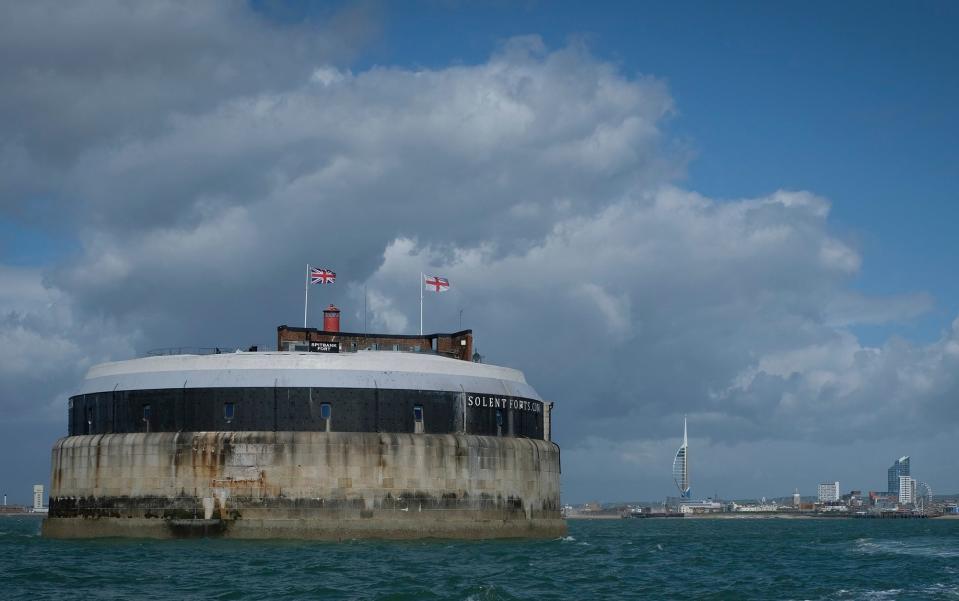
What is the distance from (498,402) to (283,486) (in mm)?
13135

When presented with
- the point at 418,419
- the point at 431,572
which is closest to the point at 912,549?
the point at 418,419

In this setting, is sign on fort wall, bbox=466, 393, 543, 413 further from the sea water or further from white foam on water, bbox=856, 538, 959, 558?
white foam on water, bbox=856, 538, 959, 558

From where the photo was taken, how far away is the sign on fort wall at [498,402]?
219 feet

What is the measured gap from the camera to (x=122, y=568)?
157 ft

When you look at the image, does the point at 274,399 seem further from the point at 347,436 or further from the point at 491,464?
the point at 491,464

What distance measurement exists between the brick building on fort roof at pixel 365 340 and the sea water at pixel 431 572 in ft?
46.0

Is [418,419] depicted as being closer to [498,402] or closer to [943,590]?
[498,402]

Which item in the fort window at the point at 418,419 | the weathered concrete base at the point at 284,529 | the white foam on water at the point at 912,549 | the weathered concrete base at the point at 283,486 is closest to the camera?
the weathered concrete base at the point at 284,529

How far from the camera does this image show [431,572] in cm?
4753

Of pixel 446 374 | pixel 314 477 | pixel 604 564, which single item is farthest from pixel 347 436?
pixel 604 564

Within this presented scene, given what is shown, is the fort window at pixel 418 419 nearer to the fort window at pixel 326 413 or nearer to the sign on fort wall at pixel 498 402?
the sign on fort wall at pixel 498 402

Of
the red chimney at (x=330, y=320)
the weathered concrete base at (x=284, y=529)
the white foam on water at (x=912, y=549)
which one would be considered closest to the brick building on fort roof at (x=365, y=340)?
the red chimney at (x=330, y=320)

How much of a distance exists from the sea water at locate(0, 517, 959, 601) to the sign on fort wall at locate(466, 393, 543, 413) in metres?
7.47

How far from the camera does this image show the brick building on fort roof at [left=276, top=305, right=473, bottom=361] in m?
72.1
